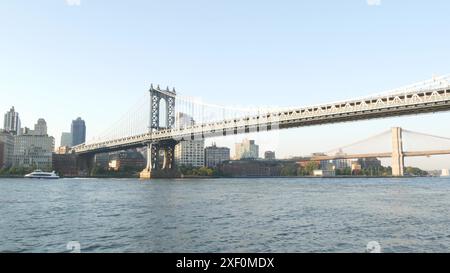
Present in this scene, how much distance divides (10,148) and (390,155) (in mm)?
115646

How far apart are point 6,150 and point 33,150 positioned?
760 cm

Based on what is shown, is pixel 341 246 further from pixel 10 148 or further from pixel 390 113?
pixel 10 148

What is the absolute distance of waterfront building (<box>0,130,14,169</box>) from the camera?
118188 mm

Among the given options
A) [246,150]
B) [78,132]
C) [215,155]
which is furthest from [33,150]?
[246,150]

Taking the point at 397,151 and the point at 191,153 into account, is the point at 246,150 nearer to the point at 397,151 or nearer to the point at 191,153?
the point at 191,153

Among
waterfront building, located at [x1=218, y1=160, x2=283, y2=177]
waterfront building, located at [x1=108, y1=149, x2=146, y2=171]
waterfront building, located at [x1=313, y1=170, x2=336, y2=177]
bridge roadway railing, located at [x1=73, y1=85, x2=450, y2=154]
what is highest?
bridge roadway railing, located at [x1=73, y1=85, x2=450, y2=154]

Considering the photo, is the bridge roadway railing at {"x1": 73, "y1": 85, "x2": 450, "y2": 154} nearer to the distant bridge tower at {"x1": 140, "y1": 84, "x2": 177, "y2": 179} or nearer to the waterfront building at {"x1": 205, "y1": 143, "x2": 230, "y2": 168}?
the distant bridge tower at {"x1": 140, "y1": 84, "x2": 177, "y2": 179}

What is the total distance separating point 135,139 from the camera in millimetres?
90500

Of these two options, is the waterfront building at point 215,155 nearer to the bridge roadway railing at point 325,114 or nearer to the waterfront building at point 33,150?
the waterfront building at point 33,150

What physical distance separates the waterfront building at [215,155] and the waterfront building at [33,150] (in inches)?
2341

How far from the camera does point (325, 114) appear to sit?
56.3m

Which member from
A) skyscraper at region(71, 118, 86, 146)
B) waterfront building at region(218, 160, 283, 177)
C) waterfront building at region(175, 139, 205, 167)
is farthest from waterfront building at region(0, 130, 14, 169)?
waterfront building at region(218, 160, 283, 177)

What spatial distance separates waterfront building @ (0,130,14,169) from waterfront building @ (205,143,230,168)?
68995 mm

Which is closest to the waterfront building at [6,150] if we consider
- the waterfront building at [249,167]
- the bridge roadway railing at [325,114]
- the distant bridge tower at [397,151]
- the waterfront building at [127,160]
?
the waterfront building at [127,160]
